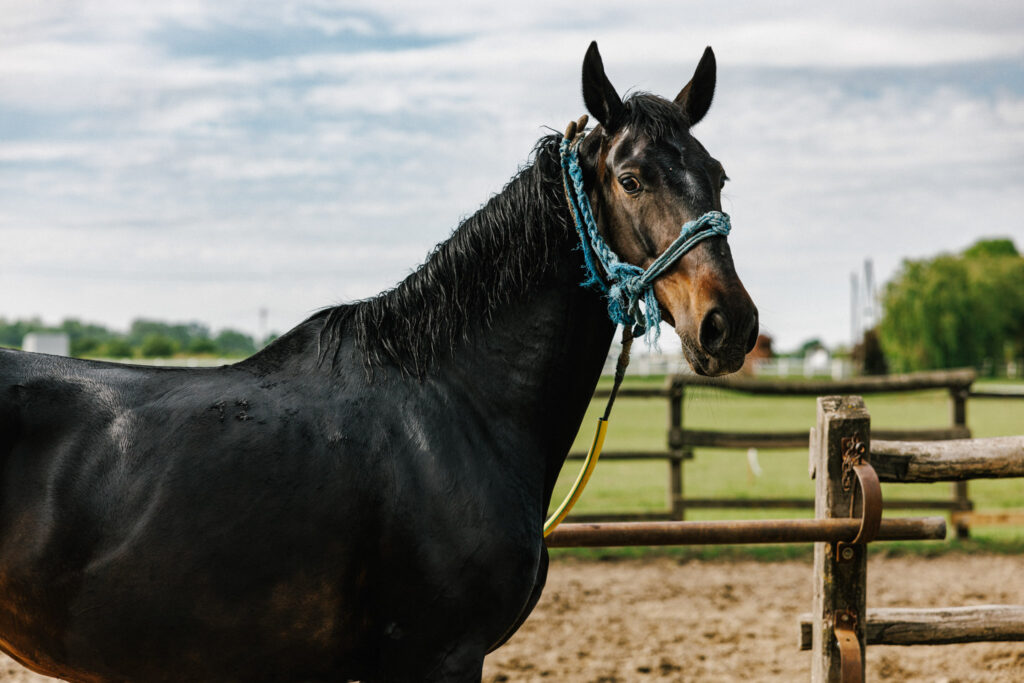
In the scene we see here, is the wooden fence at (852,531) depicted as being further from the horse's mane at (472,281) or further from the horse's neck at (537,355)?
the horse's mane at (472,281)

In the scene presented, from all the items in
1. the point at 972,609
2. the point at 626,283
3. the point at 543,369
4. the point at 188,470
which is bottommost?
the point at 972,609

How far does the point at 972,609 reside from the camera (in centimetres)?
413

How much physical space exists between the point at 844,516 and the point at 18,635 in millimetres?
3153

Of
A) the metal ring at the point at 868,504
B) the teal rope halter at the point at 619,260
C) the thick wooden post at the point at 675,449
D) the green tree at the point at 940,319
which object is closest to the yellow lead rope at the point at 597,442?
the teal rope halter at the point at 619,260

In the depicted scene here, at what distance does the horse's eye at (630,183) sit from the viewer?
249cm

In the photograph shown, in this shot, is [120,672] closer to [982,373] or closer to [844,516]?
[844,516]

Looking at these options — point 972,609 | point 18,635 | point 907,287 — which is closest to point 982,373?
point 907,287

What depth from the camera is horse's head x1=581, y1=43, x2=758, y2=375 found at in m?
2.32

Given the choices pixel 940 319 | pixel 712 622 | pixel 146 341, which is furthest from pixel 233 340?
pixel 712 622

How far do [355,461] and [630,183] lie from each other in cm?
110

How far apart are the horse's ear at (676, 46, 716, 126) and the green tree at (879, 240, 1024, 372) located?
5204 cm

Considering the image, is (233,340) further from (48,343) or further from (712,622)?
(712,622)

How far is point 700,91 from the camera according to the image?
2.83 m

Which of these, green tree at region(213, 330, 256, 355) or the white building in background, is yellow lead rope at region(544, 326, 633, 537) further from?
green tree at region(213, 330, 256, 355)
